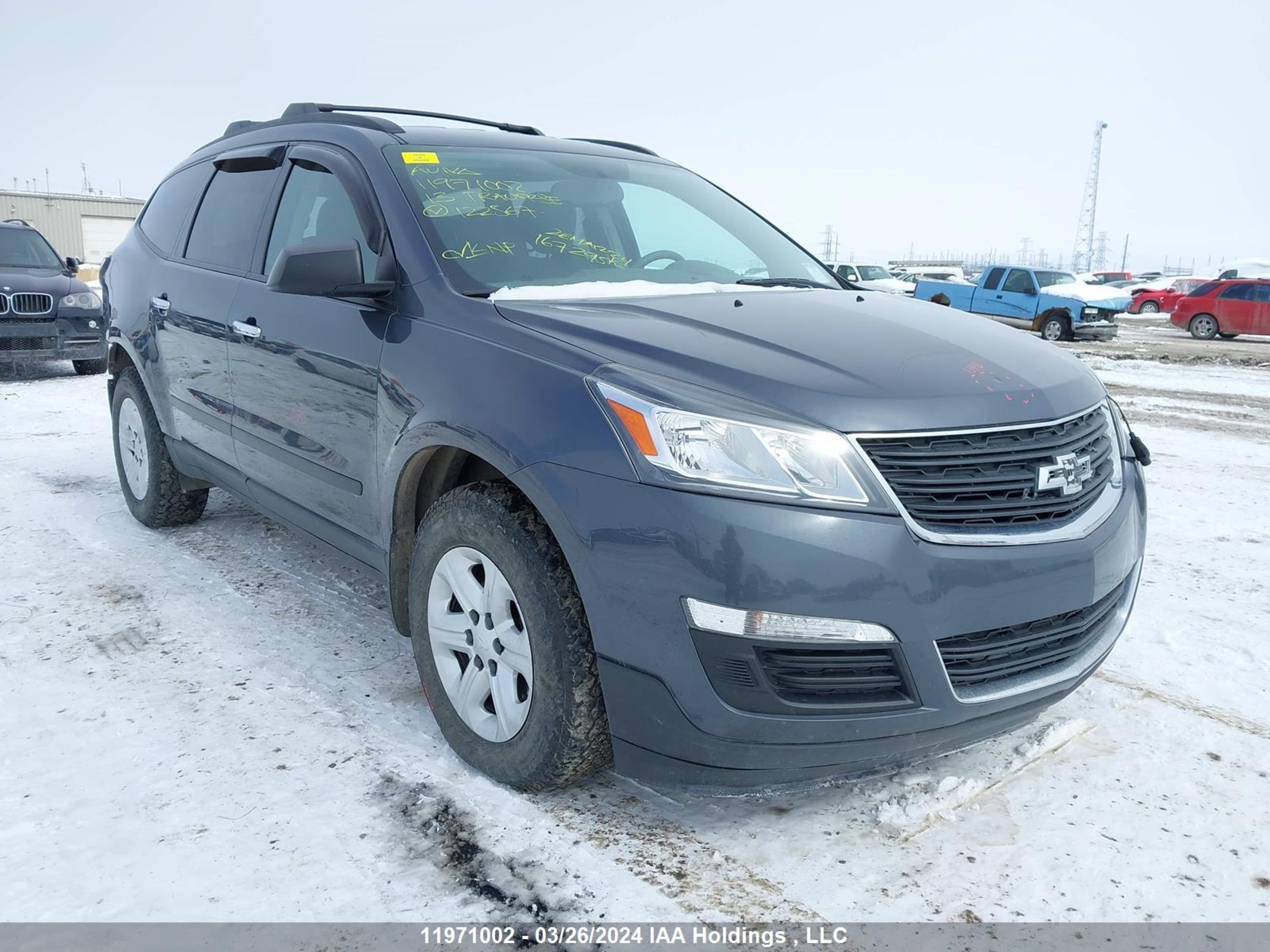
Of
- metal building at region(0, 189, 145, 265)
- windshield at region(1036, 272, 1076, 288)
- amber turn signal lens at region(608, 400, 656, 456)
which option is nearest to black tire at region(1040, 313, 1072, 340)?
windshield at region(1036, 272, 1076, 288)

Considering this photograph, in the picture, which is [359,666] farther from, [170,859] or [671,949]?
[671,949]

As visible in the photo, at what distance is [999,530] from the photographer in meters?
2.24

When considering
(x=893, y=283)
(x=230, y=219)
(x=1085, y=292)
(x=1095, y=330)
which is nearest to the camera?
(x=230, y=219)

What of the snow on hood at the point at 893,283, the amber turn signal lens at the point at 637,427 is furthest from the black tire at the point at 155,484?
the snow on hood at the point at 893,283

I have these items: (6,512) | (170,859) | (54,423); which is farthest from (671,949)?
(54,423)

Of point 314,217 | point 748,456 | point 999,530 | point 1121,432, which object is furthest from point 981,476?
point 314,217

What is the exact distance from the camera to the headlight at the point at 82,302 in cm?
1056

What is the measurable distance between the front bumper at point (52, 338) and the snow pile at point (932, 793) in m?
10.1

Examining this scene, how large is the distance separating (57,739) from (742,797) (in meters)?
1.94

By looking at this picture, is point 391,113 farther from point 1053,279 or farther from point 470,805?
point 1053,279

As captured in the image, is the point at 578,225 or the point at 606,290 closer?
the point at 606,290

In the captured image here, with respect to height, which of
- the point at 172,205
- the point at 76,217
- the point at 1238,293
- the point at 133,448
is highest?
the point at 76,217

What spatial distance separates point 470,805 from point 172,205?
11.6ft

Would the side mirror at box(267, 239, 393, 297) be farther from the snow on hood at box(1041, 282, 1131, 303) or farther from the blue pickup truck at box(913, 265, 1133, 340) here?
the snow on hood at box(1041, 282, 1131, 303)
